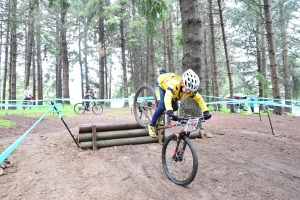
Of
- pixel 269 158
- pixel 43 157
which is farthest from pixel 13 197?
pixel 269 158

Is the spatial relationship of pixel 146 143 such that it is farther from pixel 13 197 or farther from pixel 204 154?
pixel 13 197

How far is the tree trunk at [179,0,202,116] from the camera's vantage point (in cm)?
648

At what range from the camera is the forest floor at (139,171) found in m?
3.65

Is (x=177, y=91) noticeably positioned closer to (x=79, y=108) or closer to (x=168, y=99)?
(x=168, y=99)

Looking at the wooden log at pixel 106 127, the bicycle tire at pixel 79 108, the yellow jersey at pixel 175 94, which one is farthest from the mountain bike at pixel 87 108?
the yellow jersey at pixel 175 94

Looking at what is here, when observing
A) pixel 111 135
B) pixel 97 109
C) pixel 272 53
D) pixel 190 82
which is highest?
pixel 272 53

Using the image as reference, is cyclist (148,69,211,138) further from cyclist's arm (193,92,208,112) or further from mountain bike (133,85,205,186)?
mountain bike (133,85,205,186)

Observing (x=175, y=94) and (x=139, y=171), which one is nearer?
(x=175, y=94)

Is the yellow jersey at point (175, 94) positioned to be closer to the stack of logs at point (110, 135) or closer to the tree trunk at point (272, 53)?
the stack of logs at point (110, 135)

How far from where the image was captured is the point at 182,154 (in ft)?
13.6

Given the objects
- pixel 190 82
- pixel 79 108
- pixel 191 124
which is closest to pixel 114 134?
pixel 191 124

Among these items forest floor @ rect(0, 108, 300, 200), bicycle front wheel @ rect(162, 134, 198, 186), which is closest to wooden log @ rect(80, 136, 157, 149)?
forest floor @ rect(0, 108, 300, 200)

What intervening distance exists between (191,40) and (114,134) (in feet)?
11.7

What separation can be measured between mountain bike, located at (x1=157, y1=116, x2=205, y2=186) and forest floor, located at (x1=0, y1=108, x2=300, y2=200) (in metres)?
0.18
